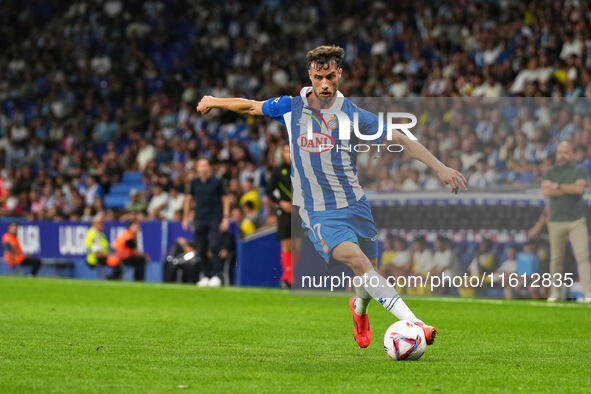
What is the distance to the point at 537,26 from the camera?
2048 cm

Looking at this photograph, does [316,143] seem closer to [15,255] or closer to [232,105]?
[232,105]

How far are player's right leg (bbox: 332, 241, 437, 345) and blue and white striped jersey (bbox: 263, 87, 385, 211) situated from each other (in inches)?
15.1

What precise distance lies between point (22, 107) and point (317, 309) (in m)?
21.6

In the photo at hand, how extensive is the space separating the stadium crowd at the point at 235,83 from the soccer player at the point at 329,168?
2.77 meters

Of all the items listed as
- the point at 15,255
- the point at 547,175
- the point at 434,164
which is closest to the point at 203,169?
the point at 15,255

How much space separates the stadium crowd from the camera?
1280cm

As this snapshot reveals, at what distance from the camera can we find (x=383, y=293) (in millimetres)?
7223

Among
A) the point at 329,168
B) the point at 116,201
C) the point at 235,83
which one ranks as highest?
the point at 235,83

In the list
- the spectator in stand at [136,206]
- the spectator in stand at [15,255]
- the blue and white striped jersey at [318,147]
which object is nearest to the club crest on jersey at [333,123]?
the blue and white striped jersey at [318,147]

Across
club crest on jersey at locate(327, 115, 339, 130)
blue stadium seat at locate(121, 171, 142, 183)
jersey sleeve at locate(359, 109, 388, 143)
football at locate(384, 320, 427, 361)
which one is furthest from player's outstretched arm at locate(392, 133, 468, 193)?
blue stadium seat at locate(121, 171, 142, 183)

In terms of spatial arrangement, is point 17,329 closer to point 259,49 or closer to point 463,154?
point 463,154

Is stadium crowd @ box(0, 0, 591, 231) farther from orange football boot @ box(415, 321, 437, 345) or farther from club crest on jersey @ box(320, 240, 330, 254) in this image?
orange football boot @ box(415, 321, 437, 345)

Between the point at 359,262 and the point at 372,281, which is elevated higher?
the point at 359,262

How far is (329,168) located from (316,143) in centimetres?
20
